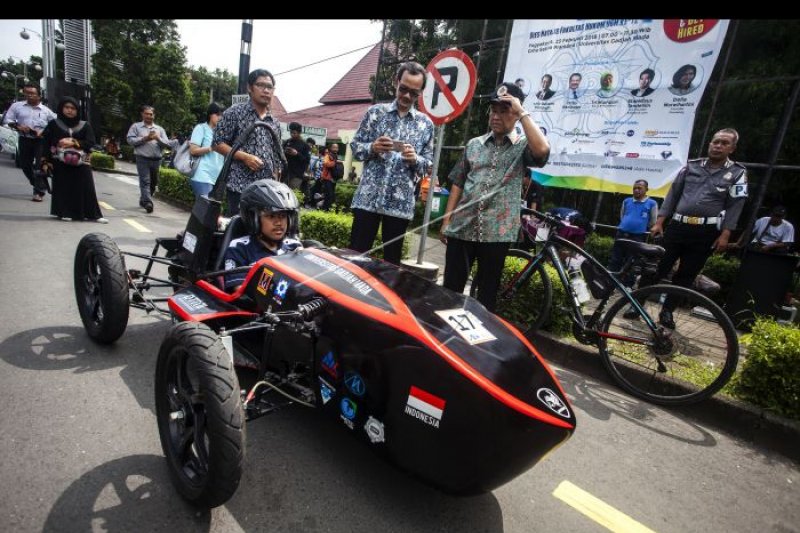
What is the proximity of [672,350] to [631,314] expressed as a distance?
0.35 m

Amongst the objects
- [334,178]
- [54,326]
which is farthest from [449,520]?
[334,178]

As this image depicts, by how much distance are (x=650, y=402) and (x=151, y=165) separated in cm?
905

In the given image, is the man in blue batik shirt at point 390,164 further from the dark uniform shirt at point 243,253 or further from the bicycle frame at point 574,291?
the bicycle frame at point 574,291

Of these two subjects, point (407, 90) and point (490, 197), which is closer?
point (490, 197)

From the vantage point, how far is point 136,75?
27.2 meters

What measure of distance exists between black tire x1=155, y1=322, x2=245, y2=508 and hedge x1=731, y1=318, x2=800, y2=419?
124 inches

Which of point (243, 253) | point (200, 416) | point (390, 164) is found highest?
point (390, 164)

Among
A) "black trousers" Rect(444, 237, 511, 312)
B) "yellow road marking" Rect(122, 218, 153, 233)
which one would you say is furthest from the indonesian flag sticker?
"yellow road marking" Rect(122, 218, 153, 233)

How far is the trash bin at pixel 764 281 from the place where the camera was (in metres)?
4.86

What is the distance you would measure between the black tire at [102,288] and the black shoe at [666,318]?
12.0 ft

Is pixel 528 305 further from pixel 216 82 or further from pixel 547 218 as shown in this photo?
pixel 216 82

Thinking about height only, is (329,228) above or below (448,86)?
below

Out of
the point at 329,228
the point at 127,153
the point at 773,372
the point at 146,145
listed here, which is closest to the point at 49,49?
the point at 127,153

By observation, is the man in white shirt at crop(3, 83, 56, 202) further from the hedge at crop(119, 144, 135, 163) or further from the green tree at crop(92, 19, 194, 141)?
the green tree at crop(92, 19, 194, 141)
